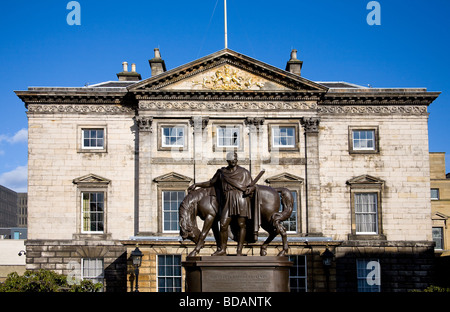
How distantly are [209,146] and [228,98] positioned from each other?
305cm

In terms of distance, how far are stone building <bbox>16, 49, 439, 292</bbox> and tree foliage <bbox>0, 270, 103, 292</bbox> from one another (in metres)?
5.35

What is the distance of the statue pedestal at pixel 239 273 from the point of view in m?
14.8

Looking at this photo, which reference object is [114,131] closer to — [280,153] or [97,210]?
[97,210]

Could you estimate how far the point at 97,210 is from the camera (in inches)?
1357

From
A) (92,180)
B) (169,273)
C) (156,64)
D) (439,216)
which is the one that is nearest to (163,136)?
(92,180)

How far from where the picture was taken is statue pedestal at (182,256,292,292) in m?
14.8

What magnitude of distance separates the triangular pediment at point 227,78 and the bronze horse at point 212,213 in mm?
19028

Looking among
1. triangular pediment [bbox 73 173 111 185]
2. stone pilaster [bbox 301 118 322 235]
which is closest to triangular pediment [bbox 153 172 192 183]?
triangular pediment [bbox 73 173 111 185]

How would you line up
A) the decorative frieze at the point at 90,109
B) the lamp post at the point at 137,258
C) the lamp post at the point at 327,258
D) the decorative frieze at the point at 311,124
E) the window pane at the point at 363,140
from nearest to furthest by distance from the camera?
the lamp post at the point at 137,258, the lamp post at the point at 327,258, the decorative frieze at the point at 311,124, the decorative frieze at the point at 90,109, the window pane at the point at 363,140

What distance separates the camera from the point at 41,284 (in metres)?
27.3

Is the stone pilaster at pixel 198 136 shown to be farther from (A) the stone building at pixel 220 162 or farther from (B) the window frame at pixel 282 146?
(B) the window frame at pixel 282 146
